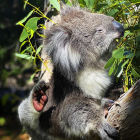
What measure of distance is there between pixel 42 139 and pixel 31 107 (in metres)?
0.36

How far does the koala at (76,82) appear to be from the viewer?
1.94m

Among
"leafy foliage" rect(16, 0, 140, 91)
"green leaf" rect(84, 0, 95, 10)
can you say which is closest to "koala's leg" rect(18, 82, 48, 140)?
"leafy foliage" rect(16, 0, 140, 91)

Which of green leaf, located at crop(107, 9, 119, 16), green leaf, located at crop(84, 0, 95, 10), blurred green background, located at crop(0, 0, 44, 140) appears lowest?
blurred green background, located at crop(0, 0, 44, 140)

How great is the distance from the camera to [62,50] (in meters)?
2.06

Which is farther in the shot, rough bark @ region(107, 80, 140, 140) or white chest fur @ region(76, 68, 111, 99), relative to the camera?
white chest fur @ region(76, 68, 111, 99)

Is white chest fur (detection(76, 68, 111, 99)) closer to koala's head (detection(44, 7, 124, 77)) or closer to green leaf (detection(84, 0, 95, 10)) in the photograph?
koala's head (detection(44, 7, 124, 77))

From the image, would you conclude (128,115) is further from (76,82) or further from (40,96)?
(40,96)

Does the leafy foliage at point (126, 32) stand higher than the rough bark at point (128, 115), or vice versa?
the leafy foliage at point (126, 32)

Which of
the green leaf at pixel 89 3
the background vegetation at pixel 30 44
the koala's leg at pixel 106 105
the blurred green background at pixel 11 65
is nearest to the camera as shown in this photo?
the koala's leg at pixel 106 105

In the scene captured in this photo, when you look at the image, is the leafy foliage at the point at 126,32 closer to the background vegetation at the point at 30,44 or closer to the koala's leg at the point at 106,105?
the background vegetation at the point at 30,44

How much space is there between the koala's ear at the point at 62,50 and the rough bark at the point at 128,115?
0.51 m

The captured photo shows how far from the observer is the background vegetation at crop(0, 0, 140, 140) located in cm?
204

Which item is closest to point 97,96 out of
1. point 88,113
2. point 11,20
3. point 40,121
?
point 88,113

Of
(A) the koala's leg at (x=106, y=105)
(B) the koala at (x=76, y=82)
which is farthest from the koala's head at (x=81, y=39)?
(A) the koala's leg at (x=106, y=105)
